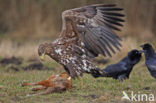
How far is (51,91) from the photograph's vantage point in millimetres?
7305

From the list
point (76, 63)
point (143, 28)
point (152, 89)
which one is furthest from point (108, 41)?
point (143, 28)

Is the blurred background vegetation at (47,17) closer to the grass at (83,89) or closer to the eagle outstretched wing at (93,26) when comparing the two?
the grass at (83,89)

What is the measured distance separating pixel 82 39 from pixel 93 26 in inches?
15.2

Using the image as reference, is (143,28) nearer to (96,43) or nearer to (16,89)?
(96,43)

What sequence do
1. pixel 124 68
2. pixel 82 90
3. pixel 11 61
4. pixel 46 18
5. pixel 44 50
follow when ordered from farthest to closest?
pixel 46 18
pixel 11 61
pixel 124 68
pixel 44 50
pixel 82 90

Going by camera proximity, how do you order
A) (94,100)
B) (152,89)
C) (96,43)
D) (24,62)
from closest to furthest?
1. (94,100)
2. (152,89)
3. (96,43)
4. (24,62)

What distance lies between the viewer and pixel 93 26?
846 centimetres

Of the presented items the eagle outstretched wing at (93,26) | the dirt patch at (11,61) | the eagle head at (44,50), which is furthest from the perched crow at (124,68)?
the dirt patch at (11,61)

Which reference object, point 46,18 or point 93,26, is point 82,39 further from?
point 46,18

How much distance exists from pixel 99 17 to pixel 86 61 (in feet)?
3.52

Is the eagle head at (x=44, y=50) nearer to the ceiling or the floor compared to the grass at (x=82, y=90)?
nearer to the ceiling

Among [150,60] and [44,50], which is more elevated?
[44,50]

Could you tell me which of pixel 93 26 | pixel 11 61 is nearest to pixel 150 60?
pixel 93 26

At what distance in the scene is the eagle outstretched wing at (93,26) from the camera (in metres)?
8.20
